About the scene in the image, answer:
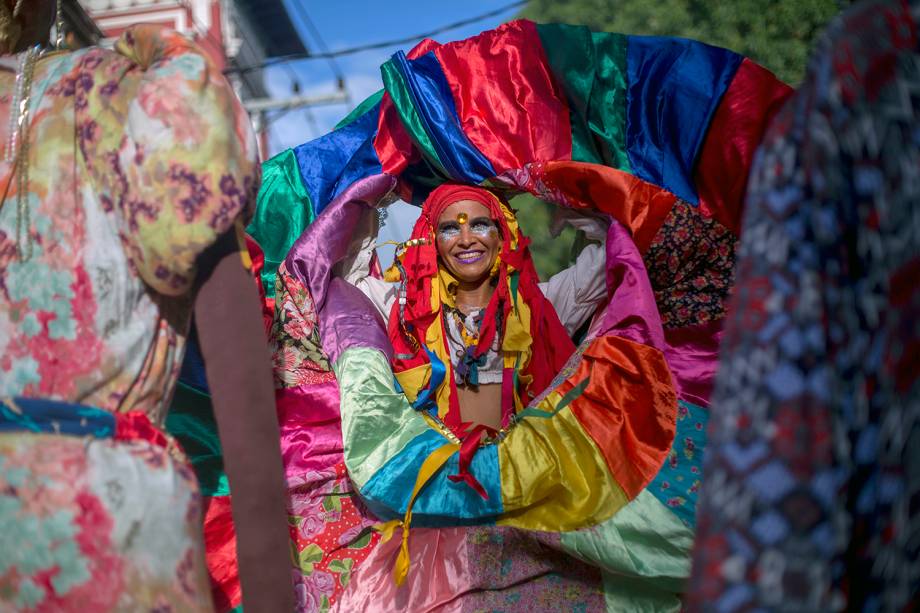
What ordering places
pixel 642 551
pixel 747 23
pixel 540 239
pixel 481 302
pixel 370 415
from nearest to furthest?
pixel 642 551 < pixel 370 415 < pixel 481 302 < pixel 747 23 < pixel 540 239

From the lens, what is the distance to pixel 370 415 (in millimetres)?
2893

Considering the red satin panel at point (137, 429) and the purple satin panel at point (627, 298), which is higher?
the purple satin panel at point (627, 298)

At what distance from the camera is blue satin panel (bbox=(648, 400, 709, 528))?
273 centimetres

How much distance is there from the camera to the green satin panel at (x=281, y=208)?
3463 millimetres

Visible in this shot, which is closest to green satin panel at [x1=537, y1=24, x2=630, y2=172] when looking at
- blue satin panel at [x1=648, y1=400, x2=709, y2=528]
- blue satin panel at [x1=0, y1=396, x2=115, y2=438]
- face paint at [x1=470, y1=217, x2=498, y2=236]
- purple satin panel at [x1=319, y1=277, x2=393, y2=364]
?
face paint at [x1=470, y1=217, x2=498, y2=236]

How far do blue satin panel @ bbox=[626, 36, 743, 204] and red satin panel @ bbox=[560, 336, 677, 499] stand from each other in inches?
24.8

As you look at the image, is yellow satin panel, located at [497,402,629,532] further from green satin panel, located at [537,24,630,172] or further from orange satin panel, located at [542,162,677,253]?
green satin panel, located at [537,24,630,172]

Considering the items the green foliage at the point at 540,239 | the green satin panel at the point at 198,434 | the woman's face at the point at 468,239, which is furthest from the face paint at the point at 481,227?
the green foliage at the point at 540,239

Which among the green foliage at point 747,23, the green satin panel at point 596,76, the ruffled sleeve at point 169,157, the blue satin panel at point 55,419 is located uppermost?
the green foliage at point 747,23

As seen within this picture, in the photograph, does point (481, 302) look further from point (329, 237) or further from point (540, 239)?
point (540, 239)

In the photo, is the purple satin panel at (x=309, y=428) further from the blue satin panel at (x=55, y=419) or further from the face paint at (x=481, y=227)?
the blue satin panel at (x=55, y=419)

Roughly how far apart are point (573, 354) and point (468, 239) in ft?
2.86

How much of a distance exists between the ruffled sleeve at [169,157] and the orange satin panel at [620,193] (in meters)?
1.96

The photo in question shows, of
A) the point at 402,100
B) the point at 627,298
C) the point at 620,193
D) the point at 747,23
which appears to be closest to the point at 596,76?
→ the point at 620,193
